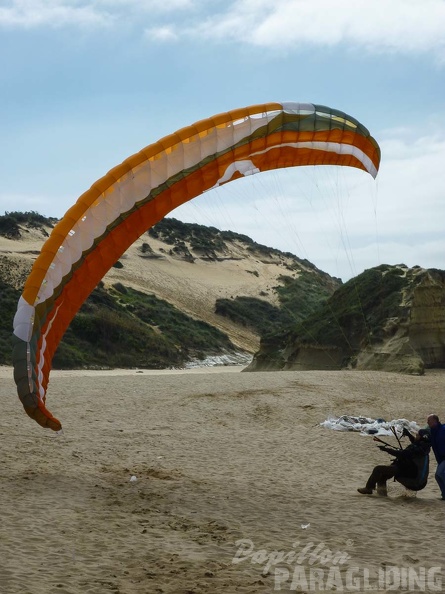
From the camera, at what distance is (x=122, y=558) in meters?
6.00

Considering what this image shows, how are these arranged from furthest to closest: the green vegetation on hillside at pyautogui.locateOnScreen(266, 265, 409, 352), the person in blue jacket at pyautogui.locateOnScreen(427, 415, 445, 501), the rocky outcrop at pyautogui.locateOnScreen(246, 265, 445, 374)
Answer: the green vegetation on hillside at pyautogui.locateOnScreen(266, 265, 409, 352), the rocky outcrop at pyautogui.locateOnScreen(246, 265, 445, 374), the person in blue jacket at pyautogui.locateOnScreen(427, 415, 445, 501)

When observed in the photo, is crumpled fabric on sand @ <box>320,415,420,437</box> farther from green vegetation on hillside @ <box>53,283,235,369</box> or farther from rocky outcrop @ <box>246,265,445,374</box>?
green vegetation on hillside @ <box>53,283,235,369</box>

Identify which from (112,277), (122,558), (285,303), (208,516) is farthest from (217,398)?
(285,303)

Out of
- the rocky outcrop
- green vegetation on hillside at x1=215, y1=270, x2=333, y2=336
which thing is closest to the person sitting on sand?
the rocky outcrop

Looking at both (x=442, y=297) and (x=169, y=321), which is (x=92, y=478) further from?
(x=169, y=321)

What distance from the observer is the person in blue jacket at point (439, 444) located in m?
8.58

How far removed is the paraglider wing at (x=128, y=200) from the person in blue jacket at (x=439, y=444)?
153 inches

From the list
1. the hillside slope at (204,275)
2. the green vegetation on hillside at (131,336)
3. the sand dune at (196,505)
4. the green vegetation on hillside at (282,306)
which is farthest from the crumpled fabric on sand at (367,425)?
the green vegetation on hillside at (282,306)

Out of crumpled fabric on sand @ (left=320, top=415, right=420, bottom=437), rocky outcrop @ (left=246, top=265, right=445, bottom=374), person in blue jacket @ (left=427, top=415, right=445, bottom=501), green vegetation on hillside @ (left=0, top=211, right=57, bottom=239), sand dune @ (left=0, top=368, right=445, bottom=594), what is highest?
green vegetation on hillside @ (left=0, top=211, right=57, bottom=239)

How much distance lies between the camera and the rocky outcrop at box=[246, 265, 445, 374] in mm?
24109

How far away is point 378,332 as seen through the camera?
2495 centimetres

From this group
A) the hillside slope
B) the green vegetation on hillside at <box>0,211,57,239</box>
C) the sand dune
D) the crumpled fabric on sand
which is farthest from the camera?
the green vegetation on hillside at <box>0,211,57,239</box>

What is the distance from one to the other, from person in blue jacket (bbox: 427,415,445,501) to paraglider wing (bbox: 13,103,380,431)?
388 cm

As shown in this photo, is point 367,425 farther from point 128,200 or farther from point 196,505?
point 128,200
